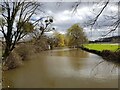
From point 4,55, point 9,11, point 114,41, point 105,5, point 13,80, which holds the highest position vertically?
point 9,11

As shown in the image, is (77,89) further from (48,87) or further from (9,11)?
(9,11)

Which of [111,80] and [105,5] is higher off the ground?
[105,5]

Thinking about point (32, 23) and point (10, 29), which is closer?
point (10, 29)

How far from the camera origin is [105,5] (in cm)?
275

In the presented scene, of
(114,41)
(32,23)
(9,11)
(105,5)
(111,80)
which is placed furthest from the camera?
(32,23)

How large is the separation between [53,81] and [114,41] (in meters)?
7.10

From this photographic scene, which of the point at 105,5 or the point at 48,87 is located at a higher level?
the point at 105,5

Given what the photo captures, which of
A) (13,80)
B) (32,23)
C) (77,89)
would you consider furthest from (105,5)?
(32,23)

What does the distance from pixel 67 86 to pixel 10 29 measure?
3.36m

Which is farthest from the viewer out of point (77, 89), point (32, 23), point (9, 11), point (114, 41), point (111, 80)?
point (32, 23)

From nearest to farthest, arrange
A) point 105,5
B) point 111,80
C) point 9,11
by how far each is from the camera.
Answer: point 105,5
point 9,11
point 111,80

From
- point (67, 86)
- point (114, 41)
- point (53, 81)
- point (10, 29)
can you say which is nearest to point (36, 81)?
point (53, 81)

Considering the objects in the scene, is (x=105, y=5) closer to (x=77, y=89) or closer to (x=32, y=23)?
(x=77, y=89)

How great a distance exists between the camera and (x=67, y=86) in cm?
895
